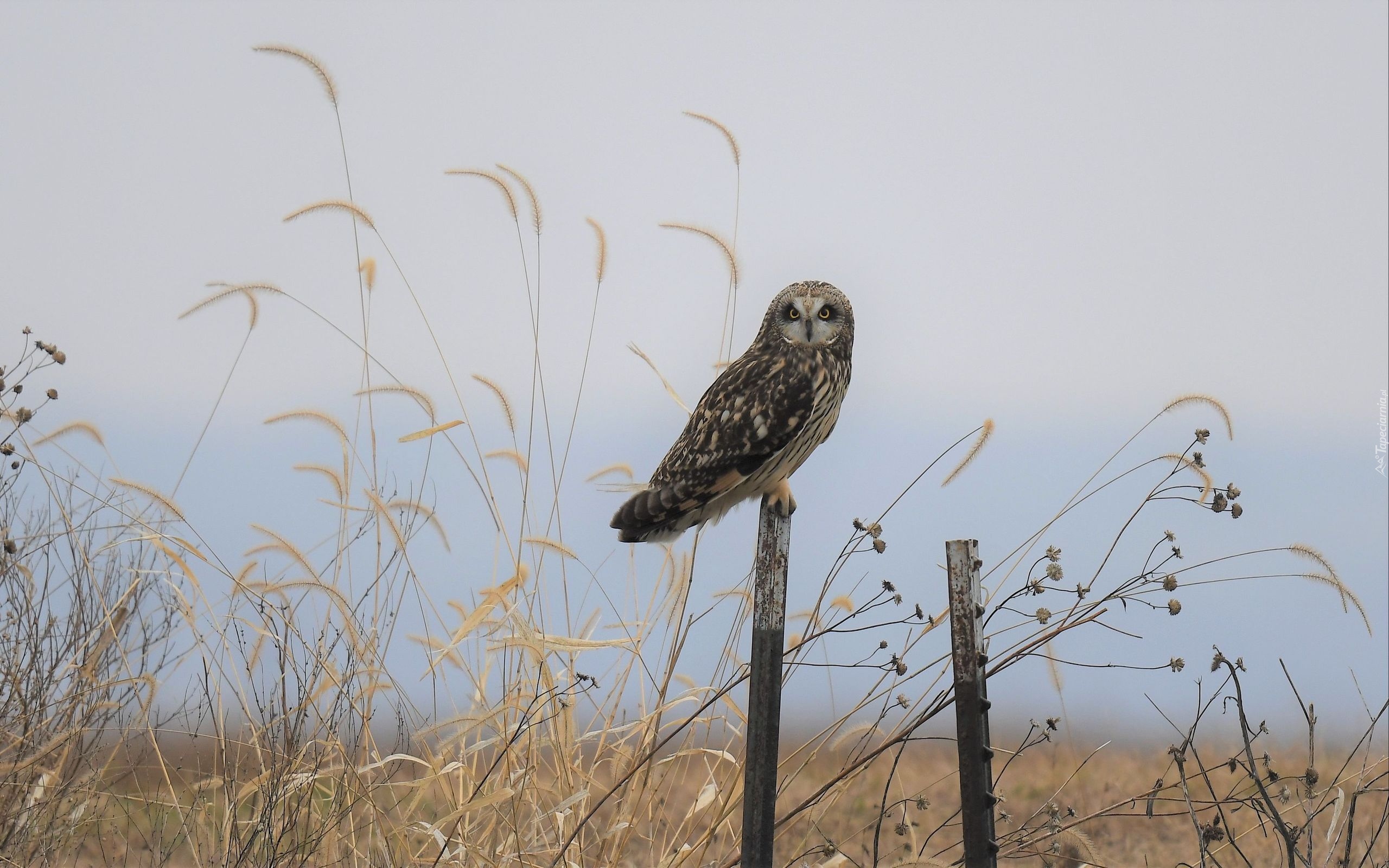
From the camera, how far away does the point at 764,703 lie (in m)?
2.50

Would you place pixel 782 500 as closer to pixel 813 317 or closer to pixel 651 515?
pixel 651 515

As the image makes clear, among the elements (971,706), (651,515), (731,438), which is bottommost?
(971,706)

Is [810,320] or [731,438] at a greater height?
[810,320]

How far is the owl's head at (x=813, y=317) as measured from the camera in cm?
268

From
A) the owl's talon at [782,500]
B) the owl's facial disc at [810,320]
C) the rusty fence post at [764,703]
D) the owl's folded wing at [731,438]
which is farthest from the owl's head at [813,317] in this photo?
the rusty fence post at [764,703]

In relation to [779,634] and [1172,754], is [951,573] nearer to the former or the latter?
[779,634]

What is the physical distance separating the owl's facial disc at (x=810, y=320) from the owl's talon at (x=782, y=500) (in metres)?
0.37

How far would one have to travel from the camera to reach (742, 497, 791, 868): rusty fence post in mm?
2486

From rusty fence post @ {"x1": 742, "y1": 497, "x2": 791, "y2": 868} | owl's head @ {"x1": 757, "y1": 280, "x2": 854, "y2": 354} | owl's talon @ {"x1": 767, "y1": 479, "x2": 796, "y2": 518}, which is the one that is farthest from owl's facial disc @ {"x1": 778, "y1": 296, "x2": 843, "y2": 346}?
rusty fence post @ {"x1": 742, "y1": 497, "x2": 791, "y2": 868}

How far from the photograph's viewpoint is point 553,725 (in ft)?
9.80

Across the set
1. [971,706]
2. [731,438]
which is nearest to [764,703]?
[971,706]

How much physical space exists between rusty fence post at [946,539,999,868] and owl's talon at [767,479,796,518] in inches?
15.0

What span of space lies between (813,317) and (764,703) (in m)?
0.95

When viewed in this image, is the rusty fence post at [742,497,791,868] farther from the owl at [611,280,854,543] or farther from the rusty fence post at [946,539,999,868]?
the rusty fence post at [946,539,999,868]
